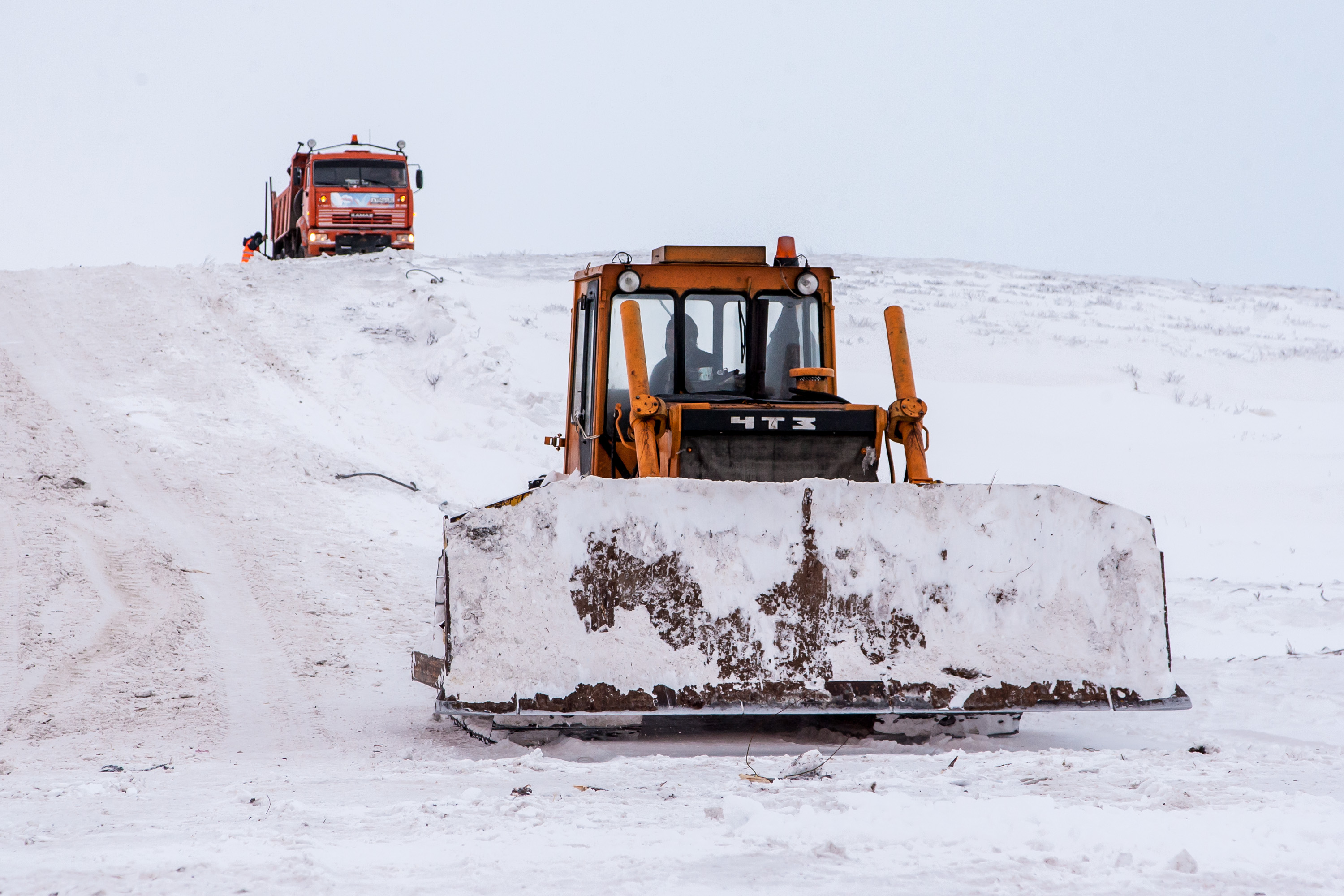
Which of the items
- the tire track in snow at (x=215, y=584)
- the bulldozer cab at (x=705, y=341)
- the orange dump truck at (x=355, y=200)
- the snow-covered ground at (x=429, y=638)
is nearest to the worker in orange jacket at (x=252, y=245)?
the orange dump truck at (x=355, y=200)

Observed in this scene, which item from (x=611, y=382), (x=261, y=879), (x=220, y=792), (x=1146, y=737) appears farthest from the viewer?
(x=611, y=382)

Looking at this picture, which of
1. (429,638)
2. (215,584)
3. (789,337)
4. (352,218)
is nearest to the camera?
(429,638)

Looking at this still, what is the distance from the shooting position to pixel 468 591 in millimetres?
5145

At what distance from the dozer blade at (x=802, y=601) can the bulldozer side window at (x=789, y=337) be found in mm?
1338

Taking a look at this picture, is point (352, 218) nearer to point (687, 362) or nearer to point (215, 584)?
point (215, 584)

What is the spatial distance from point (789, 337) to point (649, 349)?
0.77 m

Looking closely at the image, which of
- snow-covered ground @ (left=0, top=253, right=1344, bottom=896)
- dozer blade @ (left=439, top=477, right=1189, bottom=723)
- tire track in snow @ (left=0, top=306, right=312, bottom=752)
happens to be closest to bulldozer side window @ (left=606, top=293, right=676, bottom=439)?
dozer blade @ (left=439, top=477, right=1189, bottom=723)

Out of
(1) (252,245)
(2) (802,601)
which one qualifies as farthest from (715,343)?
(1) (252,245)

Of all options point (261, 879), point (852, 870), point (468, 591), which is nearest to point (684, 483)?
point (468, 591)

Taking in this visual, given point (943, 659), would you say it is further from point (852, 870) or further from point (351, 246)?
point (351, 246)

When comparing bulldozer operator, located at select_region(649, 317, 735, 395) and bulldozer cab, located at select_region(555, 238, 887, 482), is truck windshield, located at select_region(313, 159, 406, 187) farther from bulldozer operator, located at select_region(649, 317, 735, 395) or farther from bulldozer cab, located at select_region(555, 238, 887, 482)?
bulldozer operator, located at select_region(649, 317, 735, 395)

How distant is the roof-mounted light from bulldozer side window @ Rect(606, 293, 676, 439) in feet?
0.13

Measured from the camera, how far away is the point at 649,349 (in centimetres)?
651

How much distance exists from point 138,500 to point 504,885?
8.37m
